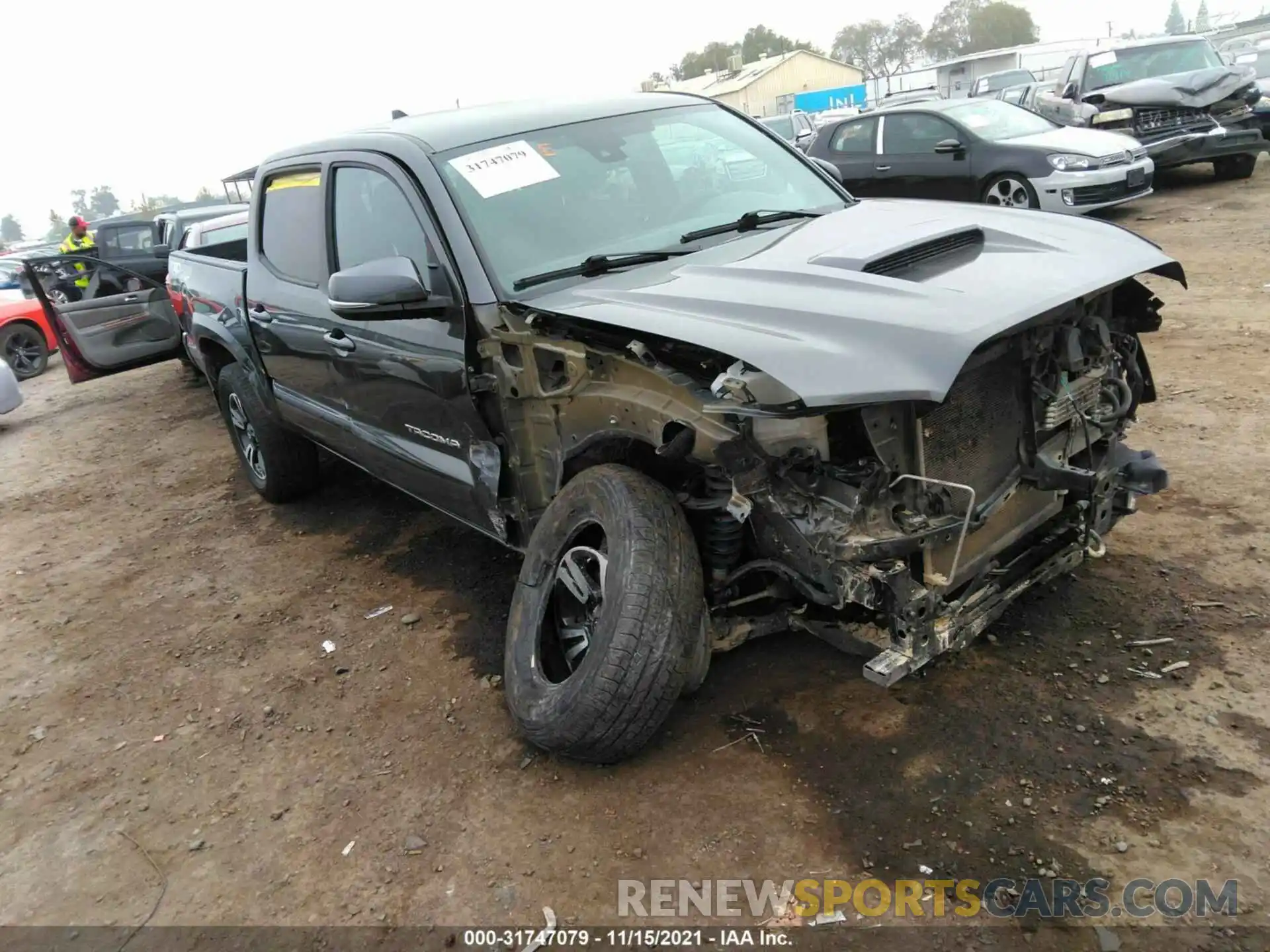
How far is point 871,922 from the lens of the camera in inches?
87.2

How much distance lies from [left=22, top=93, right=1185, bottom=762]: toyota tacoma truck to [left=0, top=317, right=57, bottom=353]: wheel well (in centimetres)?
1044

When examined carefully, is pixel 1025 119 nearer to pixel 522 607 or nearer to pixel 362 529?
pixel 362 529

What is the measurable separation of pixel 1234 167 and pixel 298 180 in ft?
39.1

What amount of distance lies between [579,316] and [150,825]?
2.17m

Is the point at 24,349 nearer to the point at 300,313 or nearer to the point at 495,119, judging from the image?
the point at 300,313

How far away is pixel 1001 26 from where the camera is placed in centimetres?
7494

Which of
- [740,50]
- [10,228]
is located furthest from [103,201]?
[740,50]

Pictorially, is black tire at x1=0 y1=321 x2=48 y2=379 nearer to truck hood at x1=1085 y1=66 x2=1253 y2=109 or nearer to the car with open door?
the car with open door

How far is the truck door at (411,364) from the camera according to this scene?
3289mm

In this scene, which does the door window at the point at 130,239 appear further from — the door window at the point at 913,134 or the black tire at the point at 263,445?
the door window at the point at 913,134

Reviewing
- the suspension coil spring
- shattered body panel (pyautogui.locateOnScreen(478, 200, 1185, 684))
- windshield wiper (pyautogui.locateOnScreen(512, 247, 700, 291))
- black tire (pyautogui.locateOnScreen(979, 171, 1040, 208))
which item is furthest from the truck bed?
black tire (pyautogui.locateOnScreen(979, 171, 1040, 208))

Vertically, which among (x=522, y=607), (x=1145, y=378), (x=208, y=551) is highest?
(x=1145, y=378)

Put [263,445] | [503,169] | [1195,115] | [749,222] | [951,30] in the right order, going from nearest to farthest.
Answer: [503,169] → [749,222] → [263,445] → [1195,115] → [951,30]

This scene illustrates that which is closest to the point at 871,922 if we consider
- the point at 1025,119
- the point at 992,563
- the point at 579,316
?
the point at 992,563
